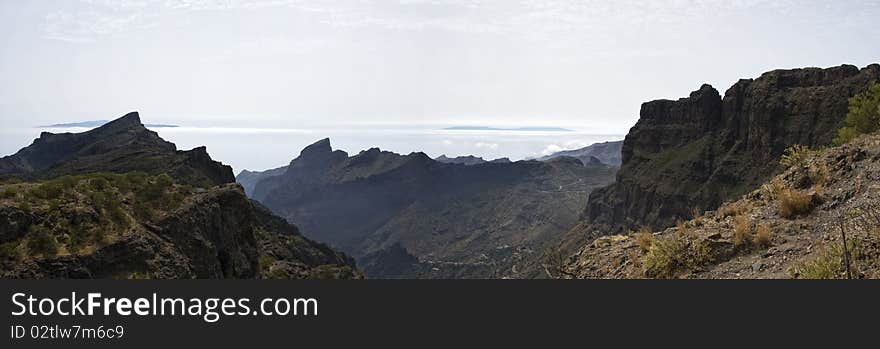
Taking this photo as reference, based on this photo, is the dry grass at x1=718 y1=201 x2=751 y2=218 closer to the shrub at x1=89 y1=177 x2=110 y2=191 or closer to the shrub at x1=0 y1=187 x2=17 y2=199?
the shrub at x1=89 y1=177 x2=110 y2=191

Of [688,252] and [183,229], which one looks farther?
[183,229]

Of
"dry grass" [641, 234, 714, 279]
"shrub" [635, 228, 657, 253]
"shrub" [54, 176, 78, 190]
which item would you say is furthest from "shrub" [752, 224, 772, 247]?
"shrub" [54, 176, 78, 190]

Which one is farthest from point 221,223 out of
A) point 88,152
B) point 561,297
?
point 88,152

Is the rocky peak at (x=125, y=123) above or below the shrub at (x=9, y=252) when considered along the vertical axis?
above

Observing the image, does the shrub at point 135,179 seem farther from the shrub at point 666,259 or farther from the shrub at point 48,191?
the shrub at point 666,259

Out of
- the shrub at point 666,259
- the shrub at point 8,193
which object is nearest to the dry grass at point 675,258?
the shrub at point 666,259

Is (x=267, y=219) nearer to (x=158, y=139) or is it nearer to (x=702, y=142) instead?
(x=158, y=139)

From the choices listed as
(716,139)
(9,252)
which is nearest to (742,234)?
(9,252)
